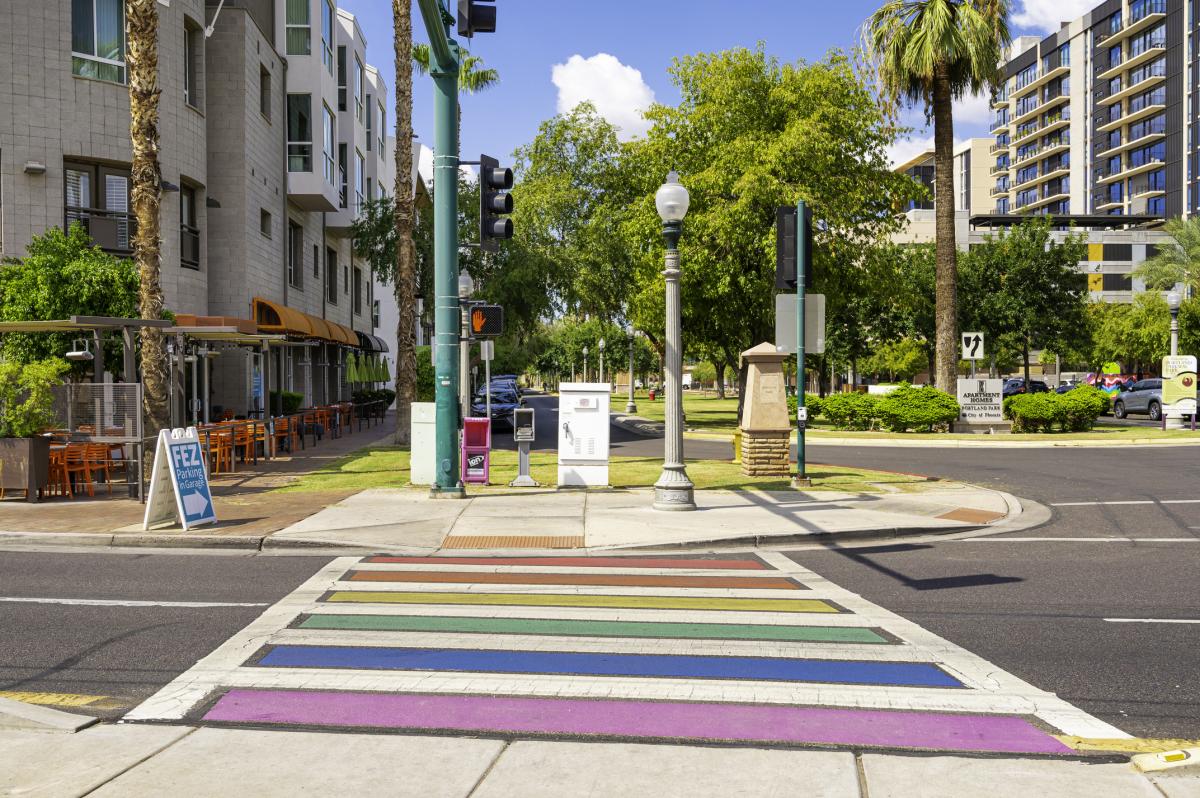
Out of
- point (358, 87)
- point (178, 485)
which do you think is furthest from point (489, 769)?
point (358, 87)

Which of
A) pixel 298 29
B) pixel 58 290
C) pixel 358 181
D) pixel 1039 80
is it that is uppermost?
pixel 1039 80

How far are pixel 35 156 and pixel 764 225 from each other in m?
19.9

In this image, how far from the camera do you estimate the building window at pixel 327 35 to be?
32844 millimetres

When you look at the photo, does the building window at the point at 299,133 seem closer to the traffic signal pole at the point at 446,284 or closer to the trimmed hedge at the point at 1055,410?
the traffic signal pole at the point at 446,284

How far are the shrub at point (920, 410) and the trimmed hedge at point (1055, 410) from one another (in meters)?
2.09

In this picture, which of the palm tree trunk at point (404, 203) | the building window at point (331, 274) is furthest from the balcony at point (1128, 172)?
the palm tree trunk at point (404, 203)

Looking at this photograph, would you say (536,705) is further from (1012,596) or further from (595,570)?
(1012,596)

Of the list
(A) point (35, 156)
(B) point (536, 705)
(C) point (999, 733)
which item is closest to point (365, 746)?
(B) point (536, 705)

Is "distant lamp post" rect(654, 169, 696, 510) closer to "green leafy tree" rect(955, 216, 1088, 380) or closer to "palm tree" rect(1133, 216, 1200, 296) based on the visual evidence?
"green leafy tree" rect(955, 216, 1088, 380)

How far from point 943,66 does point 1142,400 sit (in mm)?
17976

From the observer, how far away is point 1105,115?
88875mm

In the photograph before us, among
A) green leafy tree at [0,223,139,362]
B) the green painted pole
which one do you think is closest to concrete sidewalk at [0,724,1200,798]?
the green painted pole

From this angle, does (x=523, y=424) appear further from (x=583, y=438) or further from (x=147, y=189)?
(x=147, y=189)

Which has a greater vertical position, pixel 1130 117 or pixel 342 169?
pixel 1130 117
